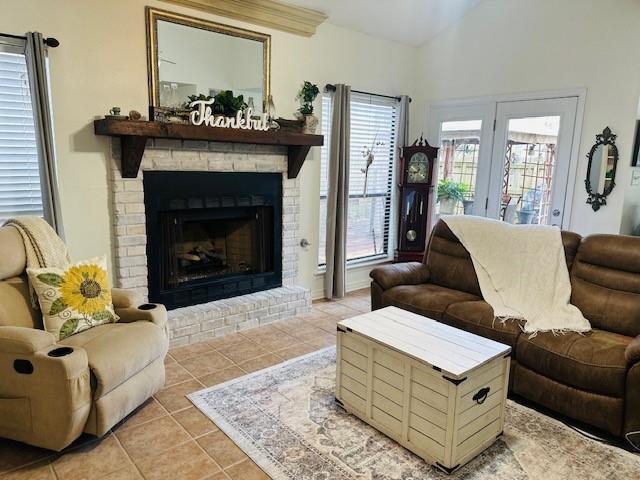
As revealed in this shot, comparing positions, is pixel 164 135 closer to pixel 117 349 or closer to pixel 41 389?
pixel 117 349

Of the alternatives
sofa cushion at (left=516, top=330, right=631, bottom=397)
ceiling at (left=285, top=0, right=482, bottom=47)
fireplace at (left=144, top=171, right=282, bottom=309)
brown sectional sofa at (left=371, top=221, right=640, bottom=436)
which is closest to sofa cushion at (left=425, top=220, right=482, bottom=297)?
brown sectional sofa at (left=371, top=221, right=640, bottom=436)

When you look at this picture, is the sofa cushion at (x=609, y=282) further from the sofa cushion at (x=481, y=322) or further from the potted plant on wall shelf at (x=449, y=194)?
the potted plant on wall shelf at (x=449, y=194)

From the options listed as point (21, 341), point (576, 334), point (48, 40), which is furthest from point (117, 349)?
point (576, 334)

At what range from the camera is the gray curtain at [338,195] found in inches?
173

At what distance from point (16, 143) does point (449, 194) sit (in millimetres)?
4040

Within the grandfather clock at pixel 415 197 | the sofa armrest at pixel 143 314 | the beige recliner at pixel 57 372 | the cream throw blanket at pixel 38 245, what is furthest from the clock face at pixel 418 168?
the cream throw blanket at pixel 38 245

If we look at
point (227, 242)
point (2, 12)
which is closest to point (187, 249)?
point (227, 242)

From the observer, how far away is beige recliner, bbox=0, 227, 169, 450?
204 centimetres

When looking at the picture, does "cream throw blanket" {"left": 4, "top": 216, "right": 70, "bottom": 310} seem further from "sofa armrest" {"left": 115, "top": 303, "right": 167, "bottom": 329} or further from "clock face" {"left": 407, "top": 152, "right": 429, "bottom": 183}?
"clock face" {"left": 407, "top": 152, "right": 429, "bottom": 183}

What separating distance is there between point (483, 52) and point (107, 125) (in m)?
3.66

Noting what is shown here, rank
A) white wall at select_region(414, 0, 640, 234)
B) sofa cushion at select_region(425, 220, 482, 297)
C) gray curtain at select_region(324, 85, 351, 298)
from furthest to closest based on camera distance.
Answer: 1. gray curtain at select_region(324, 85, 351, 298)
2. white wall at select_region(414, 0, 640, 234)
3. sofa cushion at select_region(425, 220, 482, 297)

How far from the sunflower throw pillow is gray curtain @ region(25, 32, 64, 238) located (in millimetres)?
611

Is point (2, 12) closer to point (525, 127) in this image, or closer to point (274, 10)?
point (274, 10)

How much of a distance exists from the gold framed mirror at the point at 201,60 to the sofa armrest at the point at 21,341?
1.92 meters
